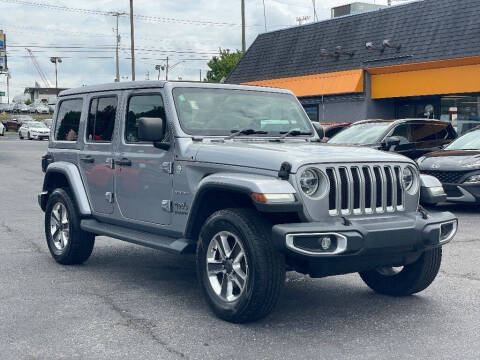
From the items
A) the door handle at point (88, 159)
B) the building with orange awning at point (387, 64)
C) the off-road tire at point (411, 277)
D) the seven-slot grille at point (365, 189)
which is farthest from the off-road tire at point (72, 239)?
the building with orange awning at point (387, 64)

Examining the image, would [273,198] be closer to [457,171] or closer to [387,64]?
[457,171]

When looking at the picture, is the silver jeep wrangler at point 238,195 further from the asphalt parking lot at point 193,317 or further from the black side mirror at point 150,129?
the asphalt parking lot at point 193,317

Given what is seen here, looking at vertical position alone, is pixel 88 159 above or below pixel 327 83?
below

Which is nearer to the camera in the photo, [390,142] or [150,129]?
[150,129]

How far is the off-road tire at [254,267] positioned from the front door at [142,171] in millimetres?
919

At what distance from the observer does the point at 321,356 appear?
176 inches

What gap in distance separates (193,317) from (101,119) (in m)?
2.60

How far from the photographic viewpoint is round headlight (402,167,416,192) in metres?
5.57

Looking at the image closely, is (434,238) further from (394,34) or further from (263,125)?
(394,34)

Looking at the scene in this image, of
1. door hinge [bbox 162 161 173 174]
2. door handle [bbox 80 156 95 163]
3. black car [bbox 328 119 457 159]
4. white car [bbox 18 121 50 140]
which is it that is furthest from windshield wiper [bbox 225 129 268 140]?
white car [bbox 18 121 50 140]

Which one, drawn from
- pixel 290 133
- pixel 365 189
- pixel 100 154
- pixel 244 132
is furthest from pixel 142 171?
pixel 365 189

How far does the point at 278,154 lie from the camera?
509 centimetres

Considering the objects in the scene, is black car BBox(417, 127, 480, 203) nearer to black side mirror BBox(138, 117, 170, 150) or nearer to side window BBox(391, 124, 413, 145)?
side window BBox(391, 124, 413, 145)

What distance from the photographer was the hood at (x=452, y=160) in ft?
39.0
